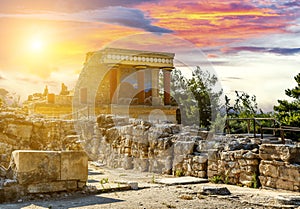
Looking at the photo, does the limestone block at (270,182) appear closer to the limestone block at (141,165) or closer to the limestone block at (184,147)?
the limestone block at (184,147)

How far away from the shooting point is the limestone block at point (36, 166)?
7508 millimetres

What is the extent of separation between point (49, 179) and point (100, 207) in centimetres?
157

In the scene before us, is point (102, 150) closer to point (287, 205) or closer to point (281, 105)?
point (287, 205)

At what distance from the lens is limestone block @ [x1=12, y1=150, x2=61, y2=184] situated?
7.51 meters

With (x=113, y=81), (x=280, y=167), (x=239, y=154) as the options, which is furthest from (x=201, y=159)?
(x=113, y=81)

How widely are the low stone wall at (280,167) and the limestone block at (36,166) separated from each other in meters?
4.24

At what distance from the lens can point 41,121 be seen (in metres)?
16.7

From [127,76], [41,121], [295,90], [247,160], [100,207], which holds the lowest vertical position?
[100,207]

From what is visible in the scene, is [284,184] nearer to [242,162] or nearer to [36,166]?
[242,162]

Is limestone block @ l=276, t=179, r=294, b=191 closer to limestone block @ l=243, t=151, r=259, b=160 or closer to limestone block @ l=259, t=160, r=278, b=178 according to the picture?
limestone block @ l=259, t=160, r=278, b=178

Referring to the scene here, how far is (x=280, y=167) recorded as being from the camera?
8.05 metres

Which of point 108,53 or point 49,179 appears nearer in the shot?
point 49,179

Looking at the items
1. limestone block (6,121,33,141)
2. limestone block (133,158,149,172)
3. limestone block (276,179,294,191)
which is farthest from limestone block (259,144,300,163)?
limestone block (6,121,33,141)

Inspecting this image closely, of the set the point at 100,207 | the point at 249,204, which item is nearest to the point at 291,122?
the point at 249,204
